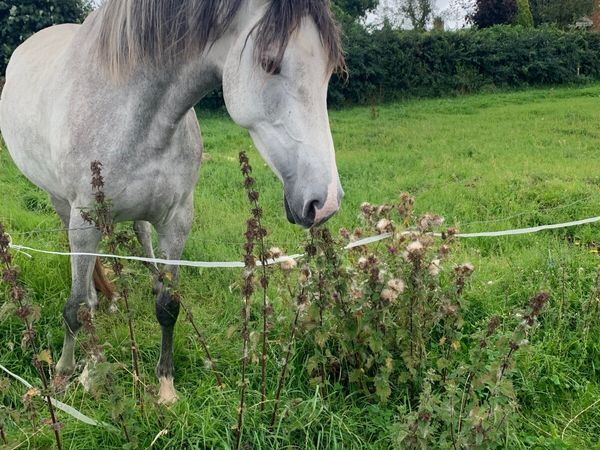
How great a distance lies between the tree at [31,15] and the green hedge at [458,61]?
706cm

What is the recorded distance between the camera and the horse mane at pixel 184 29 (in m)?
1.64

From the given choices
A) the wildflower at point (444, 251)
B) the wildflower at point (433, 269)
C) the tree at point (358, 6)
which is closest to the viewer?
the wildflower at point (433, 269)

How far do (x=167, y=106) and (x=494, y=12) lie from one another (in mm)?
27717

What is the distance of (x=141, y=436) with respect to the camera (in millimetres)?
2021

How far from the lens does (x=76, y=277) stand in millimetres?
2398

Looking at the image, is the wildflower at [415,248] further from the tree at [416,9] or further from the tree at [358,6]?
the tree at [416,9]

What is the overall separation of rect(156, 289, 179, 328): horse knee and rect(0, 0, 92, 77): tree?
10.2 m

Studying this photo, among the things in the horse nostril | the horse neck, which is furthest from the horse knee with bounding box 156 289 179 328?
the horse nostril

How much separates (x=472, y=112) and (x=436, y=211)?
29.2ft

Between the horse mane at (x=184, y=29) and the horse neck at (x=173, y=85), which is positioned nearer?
the horse mane at (x=184, y=29)

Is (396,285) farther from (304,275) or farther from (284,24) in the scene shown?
(284,24)

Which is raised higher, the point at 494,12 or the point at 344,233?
the point at 494,12

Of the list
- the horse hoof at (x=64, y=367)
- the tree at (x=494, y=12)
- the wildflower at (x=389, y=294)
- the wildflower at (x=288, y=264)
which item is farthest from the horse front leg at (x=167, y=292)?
the tree at (x=494, y=12)

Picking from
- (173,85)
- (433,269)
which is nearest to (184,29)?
(173,85)
